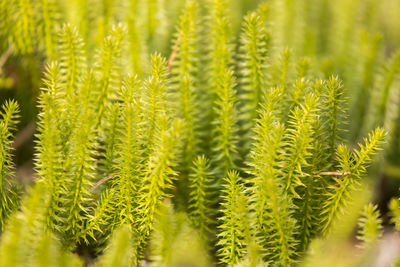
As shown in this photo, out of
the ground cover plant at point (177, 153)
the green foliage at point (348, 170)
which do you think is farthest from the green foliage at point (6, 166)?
the green foliage at point (348, 170)

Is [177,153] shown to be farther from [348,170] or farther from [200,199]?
[348,170]

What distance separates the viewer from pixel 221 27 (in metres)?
0.80

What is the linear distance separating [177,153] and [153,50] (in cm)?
35

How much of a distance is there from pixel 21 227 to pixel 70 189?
6.3 inches

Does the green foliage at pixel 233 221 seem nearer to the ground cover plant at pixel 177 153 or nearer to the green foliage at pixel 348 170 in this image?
the ground cover plant at pixel 177 153

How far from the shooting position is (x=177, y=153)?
73cm

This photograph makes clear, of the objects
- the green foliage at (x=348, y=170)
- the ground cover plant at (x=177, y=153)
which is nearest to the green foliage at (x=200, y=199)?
the ground cover plant at (x=177, y=153)

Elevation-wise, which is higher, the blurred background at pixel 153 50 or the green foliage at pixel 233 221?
the blurred background at pixel 153 50

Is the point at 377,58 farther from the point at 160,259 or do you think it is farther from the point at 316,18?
the point at 160,259

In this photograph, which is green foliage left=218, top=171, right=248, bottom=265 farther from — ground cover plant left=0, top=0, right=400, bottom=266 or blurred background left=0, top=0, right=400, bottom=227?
blurred background left=0, top=0, right=400, bottom=227

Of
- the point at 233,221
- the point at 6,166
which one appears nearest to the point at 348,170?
the point at 233,221

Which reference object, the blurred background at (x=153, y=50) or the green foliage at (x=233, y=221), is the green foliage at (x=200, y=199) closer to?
the green foliage at (x=233, y=221)

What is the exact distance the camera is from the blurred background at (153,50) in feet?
2.90

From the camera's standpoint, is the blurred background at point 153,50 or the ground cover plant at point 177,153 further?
the blurred background at point 153,50
